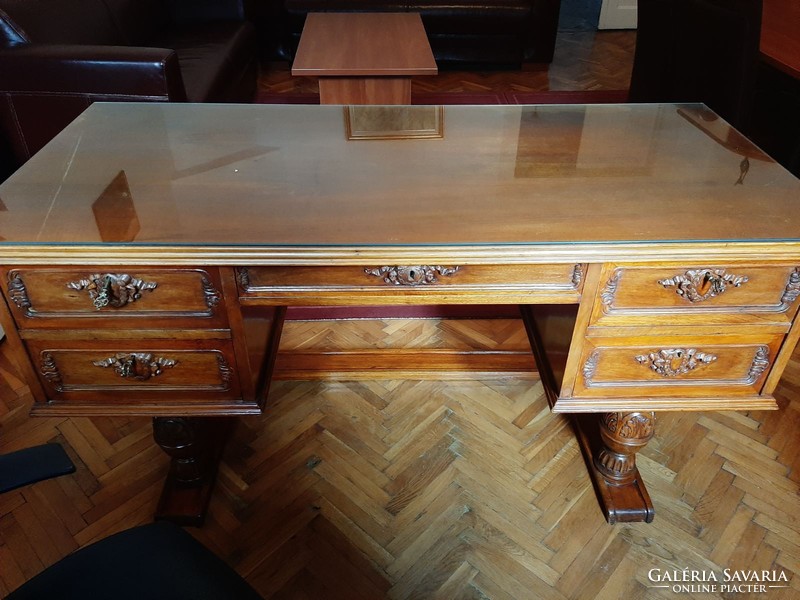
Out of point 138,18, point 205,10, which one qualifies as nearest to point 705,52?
point 138,18

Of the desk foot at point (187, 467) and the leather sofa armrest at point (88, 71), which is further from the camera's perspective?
the leather sofa armrest at point (88, 71)

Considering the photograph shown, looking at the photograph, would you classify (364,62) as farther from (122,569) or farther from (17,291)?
(122,569)

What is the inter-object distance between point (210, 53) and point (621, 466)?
2.53 meters

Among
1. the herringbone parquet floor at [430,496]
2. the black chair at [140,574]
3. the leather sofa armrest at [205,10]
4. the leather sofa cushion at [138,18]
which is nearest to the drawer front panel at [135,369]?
the black chair at [140,574]

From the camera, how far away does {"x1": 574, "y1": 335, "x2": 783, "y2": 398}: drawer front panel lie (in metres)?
0.98

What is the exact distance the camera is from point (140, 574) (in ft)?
2.51

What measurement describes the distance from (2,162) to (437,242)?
1.97 metres

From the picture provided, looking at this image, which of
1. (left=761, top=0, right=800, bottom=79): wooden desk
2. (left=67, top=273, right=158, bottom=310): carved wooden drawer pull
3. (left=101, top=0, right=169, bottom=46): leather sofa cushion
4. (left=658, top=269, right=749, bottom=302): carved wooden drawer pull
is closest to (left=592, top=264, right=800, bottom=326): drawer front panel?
(left=658, top=269, right=749, bottom=302): carved wooden drawer pull

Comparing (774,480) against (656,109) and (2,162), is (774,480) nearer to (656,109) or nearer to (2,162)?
(656,109)

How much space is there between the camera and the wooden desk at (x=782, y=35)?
5.58 feet

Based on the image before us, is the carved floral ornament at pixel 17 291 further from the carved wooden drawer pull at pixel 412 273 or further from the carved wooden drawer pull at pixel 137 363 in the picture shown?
the carved wooden drawer pull at pixel 412 273

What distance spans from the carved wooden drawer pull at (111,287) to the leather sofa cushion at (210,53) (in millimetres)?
1670

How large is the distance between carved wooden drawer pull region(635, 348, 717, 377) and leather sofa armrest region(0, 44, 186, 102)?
1761 mm

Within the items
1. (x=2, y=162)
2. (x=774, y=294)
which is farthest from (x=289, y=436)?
(x=2, y=162)
